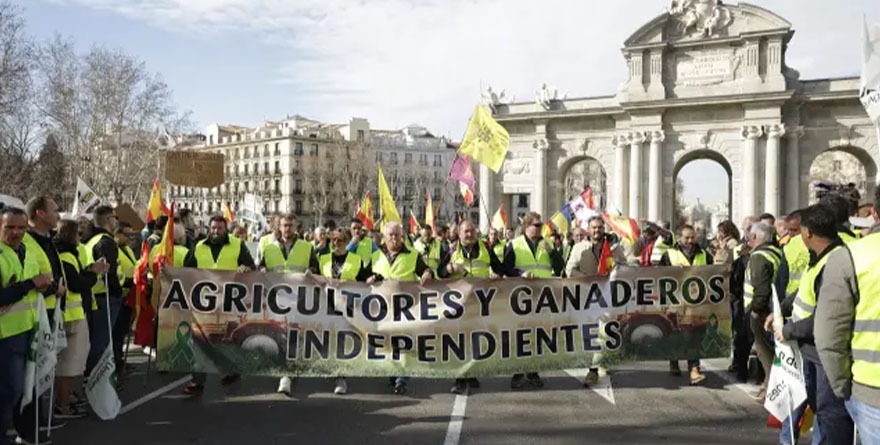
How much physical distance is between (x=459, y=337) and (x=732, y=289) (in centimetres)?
388

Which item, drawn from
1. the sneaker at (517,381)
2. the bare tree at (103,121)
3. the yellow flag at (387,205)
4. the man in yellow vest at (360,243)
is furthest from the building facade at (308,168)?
the sneaker at (517,381)

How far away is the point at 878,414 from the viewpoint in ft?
12.0

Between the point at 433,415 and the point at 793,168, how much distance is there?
35310 mm

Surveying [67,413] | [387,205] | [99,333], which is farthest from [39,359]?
[387,205]

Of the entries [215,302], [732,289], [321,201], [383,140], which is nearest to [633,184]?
[732,289]

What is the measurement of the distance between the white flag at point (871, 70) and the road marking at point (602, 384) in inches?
160

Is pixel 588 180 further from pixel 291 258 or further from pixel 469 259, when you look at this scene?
pixel 291 258

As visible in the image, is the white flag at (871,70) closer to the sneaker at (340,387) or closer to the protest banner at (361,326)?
the protest banner at (361,326)

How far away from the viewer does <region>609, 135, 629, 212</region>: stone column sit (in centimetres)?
4088

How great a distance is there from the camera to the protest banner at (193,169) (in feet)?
49.4

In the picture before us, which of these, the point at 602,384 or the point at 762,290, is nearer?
the point at 762,290

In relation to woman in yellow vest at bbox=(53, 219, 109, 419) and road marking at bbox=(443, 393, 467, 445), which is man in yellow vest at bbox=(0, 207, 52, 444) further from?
road marking at bbox=(443, 393, 467, 445)

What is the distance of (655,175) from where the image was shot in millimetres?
39562

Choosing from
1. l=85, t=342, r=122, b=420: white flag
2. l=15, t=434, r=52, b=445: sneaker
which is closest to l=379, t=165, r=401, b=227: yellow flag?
l=85, t=342, r=122, b=420: white flag
